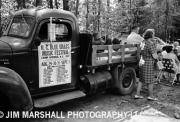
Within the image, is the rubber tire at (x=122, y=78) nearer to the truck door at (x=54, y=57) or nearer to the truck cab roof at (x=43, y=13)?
the truck door at (x=54, y=57)

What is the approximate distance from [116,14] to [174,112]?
15.1m

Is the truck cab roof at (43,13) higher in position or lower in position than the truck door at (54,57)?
higher

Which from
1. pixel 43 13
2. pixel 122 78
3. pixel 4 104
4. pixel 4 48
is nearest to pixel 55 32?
pixel 43 13

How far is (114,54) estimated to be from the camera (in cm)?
528

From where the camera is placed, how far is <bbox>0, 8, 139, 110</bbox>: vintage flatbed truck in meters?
3.62

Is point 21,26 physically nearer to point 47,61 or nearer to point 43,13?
point 43,13

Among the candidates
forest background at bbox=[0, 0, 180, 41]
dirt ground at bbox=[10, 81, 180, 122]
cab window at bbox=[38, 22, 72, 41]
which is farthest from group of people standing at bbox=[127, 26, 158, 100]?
forest background at bbox=[0, 0, 180, 41]

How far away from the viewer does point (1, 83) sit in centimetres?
334

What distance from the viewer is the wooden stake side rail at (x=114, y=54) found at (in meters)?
4.83

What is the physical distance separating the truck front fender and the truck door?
46cm

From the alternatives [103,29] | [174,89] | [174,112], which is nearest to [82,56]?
[174,112]

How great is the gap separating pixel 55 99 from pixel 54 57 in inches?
33.6

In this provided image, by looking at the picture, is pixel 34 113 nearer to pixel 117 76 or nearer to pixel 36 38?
pixel 36 38

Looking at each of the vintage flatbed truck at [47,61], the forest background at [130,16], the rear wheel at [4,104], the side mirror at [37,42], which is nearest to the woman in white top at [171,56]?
the vintage flatbed truck at [47,61]
